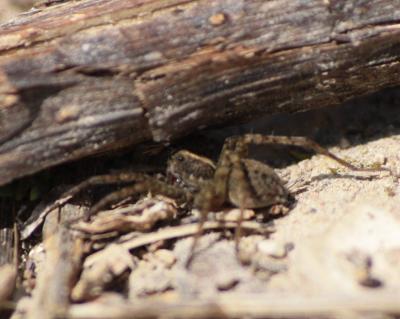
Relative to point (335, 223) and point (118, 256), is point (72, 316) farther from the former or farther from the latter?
point (335, 223)

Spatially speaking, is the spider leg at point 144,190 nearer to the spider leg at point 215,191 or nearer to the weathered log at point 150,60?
the spider leg at point 215,191

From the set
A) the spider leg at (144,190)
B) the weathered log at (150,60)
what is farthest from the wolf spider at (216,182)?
the weathered log at (150,60)

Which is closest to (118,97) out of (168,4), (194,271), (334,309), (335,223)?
(168,4)

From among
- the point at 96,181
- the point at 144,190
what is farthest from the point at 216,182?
the point at 96,181

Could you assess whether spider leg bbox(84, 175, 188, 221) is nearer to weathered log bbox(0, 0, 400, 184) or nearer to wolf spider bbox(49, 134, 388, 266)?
wolf spider bbox(49, 134, 388, 266)

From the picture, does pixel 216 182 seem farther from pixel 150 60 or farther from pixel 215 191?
pixel 150 60

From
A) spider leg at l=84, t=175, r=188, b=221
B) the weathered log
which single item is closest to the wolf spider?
spider leg at l=84, t=175, r=188, b=221
